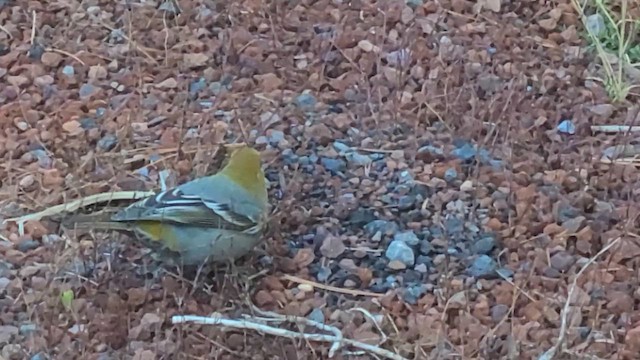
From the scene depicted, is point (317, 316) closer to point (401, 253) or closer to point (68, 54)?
point (401, 253)

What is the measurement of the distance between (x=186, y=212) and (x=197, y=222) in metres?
0.04

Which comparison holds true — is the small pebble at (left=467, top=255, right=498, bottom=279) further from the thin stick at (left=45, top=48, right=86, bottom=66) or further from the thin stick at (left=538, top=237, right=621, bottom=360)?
the thin stick at (left=45, top=48, right=86, bottom=66)

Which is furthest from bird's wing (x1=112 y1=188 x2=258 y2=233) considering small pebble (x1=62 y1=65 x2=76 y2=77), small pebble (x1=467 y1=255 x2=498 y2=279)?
small pebble (x1=62 y1=65 x2=76 y2=77)

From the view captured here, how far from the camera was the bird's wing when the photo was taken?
135 inches

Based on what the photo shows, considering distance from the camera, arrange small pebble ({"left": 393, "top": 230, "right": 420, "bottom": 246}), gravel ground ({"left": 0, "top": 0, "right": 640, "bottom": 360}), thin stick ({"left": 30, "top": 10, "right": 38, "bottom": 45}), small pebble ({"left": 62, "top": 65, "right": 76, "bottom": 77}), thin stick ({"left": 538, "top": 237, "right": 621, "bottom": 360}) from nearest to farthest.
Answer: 1. thin stick ({"left": 538, "top": 237, "right": 621, "bottom": 360})
2. gravel ground ({"left": 0, "top": 0, "right": 640, "bottom": 360})
3. small pebble ({"left": 393, "top": 230, "right": 420, "bottom": 246})
4. small pebble ({"left": 62, "top": 65, "right": 76, "bottom": 77})
5. thin stick ({"left": 30, "top": 10, "right": 38, "bottom": 45})

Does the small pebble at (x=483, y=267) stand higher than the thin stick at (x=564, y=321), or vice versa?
the thin stick at (x=564, y=321)

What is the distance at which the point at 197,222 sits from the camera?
11.4 feet

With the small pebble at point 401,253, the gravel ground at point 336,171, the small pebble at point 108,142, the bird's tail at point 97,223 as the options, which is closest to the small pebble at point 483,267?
the gravel ground at point 336,171

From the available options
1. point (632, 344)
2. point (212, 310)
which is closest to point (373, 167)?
point (212, 310)

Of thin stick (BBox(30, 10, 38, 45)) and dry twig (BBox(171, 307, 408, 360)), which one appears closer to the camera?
dry twig (BBox(171, 307, 408, 360))

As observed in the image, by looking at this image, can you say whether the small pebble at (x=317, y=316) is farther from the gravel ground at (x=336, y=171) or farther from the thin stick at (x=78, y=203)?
the thin stick at (x=78, y=203)

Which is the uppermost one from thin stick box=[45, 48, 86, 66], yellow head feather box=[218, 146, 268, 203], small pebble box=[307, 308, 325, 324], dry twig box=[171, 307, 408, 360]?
yellow head feather box=[218, 146, 268, 203]

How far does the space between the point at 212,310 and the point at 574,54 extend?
195 centimetres

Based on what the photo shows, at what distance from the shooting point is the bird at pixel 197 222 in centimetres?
343
